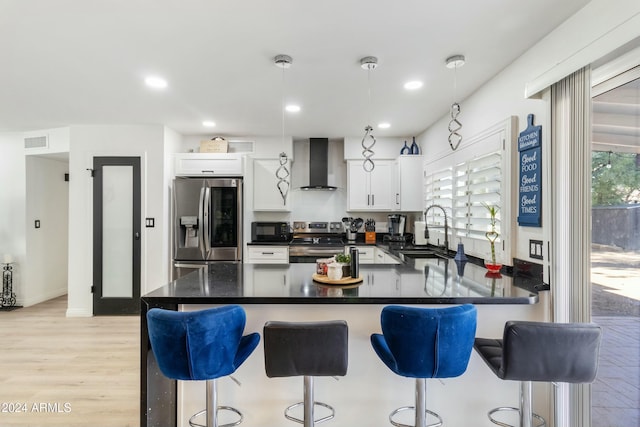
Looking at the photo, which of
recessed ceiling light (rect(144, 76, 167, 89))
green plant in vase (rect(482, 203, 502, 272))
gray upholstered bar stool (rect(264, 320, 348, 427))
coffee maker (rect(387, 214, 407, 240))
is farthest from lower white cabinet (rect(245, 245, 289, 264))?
gray upholstered bar stool (rect(264, 320, 348, 427))

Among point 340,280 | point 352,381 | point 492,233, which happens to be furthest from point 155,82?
point 492,233

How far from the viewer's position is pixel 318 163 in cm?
488

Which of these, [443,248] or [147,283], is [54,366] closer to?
[147,283]

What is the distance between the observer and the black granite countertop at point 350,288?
1680 millimetres

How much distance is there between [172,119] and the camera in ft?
13.2

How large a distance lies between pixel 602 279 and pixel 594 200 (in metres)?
0.41

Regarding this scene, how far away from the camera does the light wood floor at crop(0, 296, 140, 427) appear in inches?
89.9

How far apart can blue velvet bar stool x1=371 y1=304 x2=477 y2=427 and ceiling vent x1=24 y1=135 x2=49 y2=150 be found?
524 cm

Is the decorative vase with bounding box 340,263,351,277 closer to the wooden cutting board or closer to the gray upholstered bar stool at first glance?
the wooden cutting board

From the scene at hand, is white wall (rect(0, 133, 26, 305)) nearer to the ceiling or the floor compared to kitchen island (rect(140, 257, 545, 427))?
nearer to the ceiling

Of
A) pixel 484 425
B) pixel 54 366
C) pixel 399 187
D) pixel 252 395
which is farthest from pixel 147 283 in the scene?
pixel 484 425

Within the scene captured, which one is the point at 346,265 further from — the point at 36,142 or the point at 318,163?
the point at 36,142

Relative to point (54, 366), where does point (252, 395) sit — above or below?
above

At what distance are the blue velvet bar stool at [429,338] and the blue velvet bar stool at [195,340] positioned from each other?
704mm
